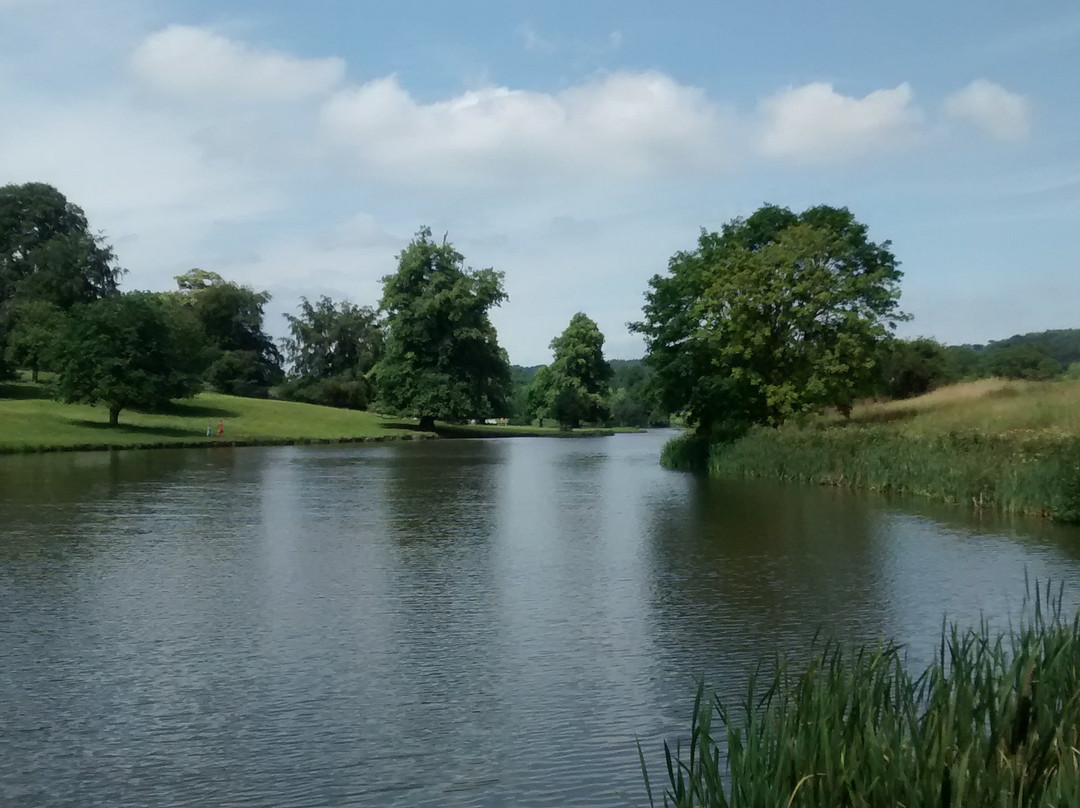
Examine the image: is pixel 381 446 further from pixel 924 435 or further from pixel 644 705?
pixel 644 705

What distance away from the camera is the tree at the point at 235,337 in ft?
325

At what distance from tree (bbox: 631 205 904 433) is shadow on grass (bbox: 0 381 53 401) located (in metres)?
41.8

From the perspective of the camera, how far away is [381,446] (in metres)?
66.9

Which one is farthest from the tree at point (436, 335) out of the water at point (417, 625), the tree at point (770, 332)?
the water at point (417, 625)

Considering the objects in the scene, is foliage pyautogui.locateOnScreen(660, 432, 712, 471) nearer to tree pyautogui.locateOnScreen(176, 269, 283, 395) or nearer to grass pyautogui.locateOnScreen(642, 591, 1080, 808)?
grass pyautogui.locateOnScreen(642, 591, 1080, 808)

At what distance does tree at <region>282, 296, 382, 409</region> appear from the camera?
101 m

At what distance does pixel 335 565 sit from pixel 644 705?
30.5ft

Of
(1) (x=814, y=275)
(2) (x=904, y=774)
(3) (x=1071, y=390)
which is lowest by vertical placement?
(2) (x=904, y=774)

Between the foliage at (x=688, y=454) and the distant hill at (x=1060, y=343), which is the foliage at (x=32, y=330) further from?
the distant hill at (x=1060, y=343)

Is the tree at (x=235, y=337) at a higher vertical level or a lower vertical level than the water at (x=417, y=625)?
higher

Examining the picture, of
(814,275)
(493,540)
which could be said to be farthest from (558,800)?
(814,275)

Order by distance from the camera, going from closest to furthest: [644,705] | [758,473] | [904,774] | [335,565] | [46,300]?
[904,774] → [644,705] → [335,565] → [758,473] → [46,300]

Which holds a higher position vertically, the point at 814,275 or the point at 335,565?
the point at 814,275

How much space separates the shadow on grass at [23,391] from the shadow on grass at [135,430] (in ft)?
28.4
